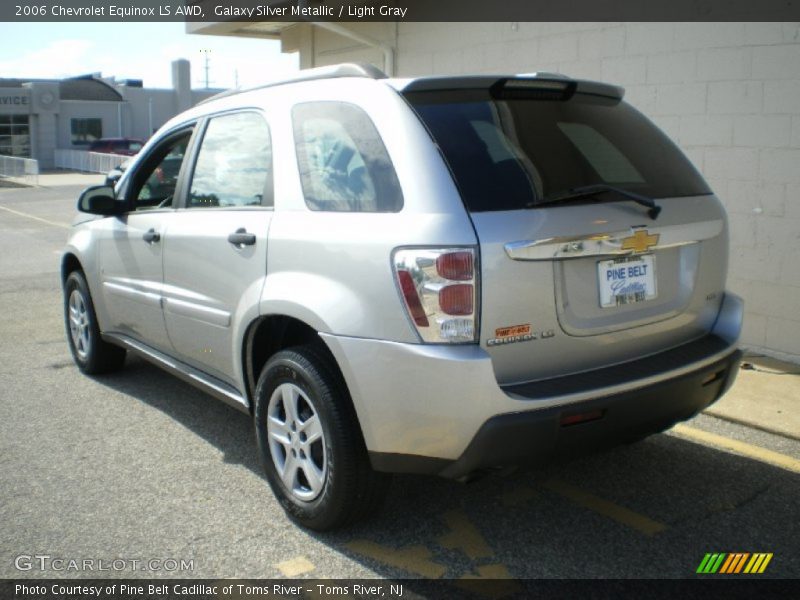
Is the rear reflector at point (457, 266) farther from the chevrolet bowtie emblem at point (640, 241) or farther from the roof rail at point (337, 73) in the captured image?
the roof rail at point (337, 73)

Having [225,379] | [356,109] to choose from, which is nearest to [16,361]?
[225,379]

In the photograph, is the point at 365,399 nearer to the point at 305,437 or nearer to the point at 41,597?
the point at 305,437

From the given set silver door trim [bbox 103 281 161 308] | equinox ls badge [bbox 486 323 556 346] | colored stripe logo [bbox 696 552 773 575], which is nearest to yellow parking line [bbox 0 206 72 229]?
silver door trim [bbox 103 281 161 308]

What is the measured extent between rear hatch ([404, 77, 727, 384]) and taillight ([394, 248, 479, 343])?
5 centimetres

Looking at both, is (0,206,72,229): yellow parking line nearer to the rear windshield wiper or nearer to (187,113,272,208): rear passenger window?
(187,113,272,208): rear passenger window

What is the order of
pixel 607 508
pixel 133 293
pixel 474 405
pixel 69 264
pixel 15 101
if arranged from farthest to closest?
pixel 15 101, pixel 69 264, pixel 133 293, pixel 607 508, pixel 474 405

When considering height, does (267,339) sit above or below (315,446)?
above

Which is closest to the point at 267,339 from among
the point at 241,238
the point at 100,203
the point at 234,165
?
the point at 241,238

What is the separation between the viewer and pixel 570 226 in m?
Answer: 3.04

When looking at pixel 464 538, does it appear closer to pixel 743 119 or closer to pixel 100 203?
pixel 100 203

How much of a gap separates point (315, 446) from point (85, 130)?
49374 millimetres

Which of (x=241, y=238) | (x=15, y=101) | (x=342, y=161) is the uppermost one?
(x=15, y=101)

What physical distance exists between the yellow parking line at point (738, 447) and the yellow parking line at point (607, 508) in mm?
1009

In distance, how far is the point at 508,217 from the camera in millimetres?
2965
